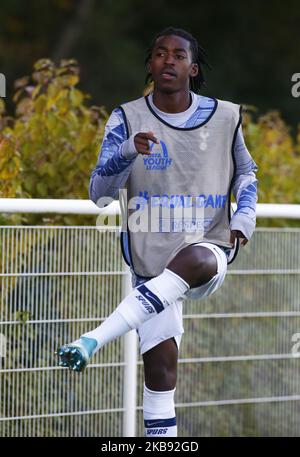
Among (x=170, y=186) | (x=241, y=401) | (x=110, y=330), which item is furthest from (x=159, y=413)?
(x=241, y=401)

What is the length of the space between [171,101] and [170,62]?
0.56ft

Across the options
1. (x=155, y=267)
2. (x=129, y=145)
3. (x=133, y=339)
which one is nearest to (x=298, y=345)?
(x=133, y=339)

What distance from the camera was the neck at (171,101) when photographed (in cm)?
481

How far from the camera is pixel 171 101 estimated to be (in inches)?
190

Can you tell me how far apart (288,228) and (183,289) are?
2405 millimetres

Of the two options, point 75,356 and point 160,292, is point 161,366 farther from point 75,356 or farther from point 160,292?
point 75,356

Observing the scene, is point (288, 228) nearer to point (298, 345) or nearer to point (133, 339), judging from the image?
point (298, 345)

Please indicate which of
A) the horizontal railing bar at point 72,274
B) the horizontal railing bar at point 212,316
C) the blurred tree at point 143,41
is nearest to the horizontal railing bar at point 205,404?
the horizontal railing bar at point 212,316

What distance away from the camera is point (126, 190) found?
4.88 meters

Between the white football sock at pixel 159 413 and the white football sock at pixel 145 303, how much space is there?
0.44 metres

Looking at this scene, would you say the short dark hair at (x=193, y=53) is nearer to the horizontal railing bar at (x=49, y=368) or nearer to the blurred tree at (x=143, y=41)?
the horizontal railing bar at (x=49, y=368)

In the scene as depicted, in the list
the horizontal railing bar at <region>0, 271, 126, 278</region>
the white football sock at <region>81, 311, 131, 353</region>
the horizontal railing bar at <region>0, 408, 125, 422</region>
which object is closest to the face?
the white football sock at <region>81, 311, 131, 353</region>
